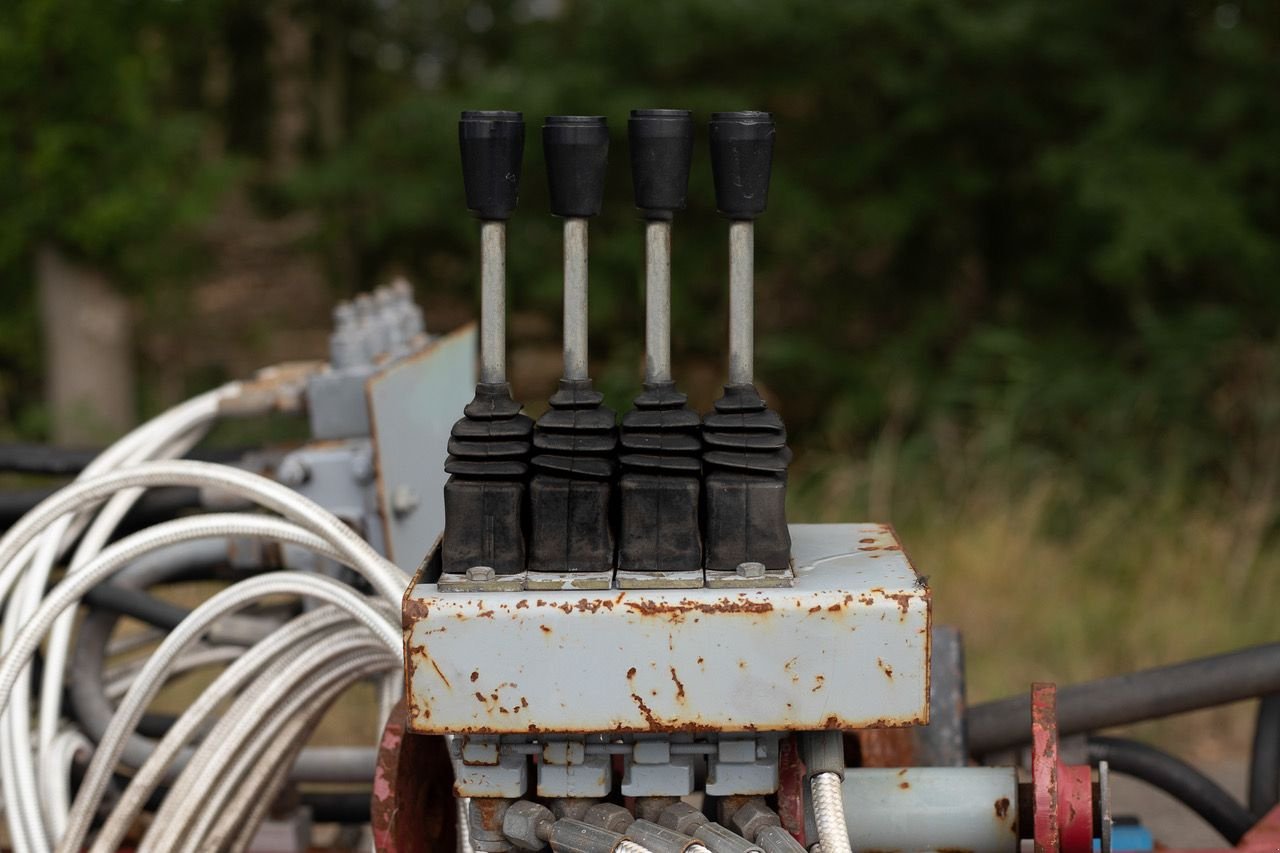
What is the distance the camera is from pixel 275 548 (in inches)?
72.6

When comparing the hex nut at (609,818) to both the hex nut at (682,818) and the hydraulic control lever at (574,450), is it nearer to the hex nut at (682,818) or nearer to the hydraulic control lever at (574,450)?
the hex nut at (682,818)

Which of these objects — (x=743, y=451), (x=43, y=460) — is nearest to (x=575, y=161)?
(x=743, y=451)

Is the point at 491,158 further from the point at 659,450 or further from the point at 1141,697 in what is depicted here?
the point at 1141,697

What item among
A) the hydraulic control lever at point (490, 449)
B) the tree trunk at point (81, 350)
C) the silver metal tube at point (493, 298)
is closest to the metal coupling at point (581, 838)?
the hydraulic control lever at point (490, 449)

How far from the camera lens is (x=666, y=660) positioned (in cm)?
107

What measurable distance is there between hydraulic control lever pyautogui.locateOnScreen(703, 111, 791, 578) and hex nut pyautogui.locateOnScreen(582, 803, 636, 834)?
22 cm

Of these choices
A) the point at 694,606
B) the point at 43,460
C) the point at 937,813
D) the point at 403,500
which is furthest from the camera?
the point at 43,460

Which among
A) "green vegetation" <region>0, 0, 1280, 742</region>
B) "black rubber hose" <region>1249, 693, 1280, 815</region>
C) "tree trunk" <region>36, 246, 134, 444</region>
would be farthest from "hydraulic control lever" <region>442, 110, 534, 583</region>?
"tree trunk" <region>36, 246, 134, 444</region>

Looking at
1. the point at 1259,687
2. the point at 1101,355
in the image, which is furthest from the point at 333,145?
the point at 1259,687

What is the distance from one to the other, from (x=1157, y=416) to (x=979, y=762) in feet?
10.9

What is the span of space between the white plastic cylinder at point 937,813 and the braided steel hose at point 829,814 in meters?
0.18

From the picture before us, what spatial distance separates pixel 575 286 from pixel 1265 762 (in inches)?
49.1

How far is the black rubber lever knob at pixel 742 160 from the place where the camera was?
1.10 meters

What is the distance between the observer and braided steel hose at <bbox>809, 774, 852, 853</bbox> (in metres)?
1.09
